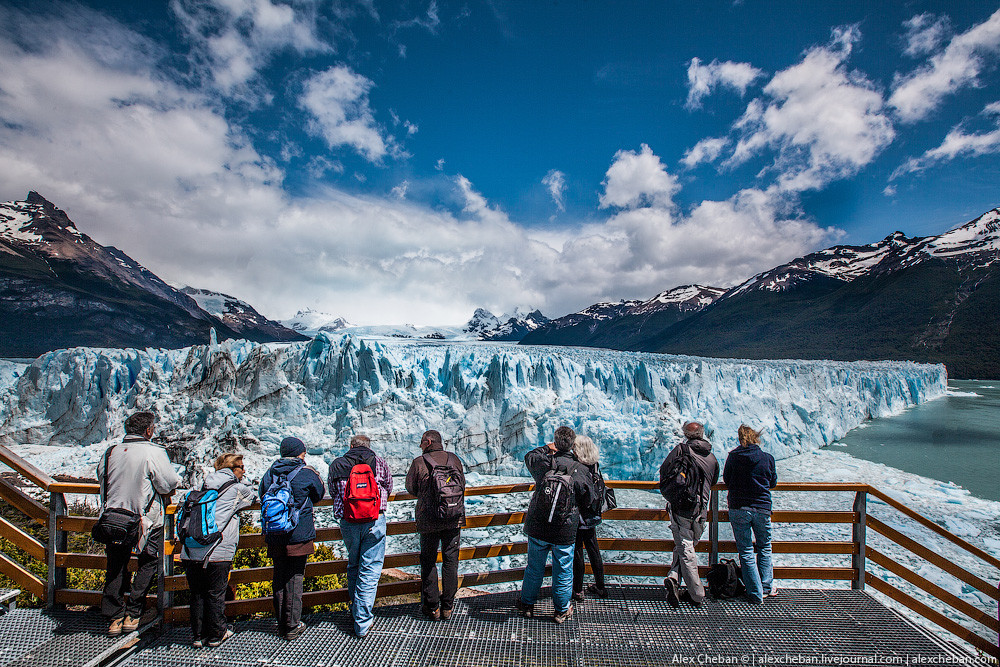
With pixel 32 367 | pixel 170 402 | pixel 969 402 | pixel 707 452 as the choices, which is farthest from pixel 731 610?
pixel 969 402

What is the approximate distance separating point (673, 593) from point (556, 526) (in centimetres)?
114

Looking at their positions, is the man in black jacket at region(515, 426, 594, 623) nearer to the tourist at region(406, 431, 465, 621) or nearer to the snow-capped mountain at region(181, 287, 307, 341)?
the tourist at region(406, 431, 465, 621)

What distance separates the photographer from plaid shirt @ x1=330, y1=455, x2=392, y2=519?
3.00m

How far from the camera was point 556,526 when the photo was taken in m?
3.04

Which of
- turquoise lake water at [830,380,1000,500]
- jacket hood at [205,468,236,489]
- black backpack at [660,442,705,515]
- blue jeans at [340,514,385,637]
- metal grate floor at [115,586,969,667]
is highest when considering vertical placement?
jacket hood at [205,468,236,489]

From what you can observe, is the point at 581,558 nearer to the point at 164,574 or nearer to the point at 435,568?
the point at 435,568

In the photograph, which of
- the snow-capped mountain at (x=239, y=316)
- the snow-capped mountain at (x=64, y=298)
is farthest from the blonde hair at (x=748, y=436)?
the snow-capped mountain at (x=239, y=316)

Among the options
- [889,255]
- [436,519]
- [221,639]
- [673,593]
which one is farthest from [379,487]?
[889,255]

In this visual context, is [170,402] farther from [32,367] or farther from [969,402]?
[969,402]

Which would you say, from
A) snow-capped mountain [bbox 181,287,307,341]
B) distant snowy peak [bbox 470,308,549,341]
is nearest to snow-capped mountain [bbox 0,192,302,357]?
snow-capped mountain [bbox 181,287,307,341]

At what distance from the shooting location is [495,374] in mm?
15867

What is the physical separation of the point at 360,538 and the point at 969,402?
4338 cm

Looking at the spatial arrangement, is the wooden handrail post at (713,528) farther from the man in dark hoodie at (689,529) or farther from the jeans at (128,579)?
the jeans at (128,579)

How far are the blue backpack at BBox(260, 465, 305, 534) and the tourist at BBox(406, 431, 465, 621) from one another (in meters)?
0.77
